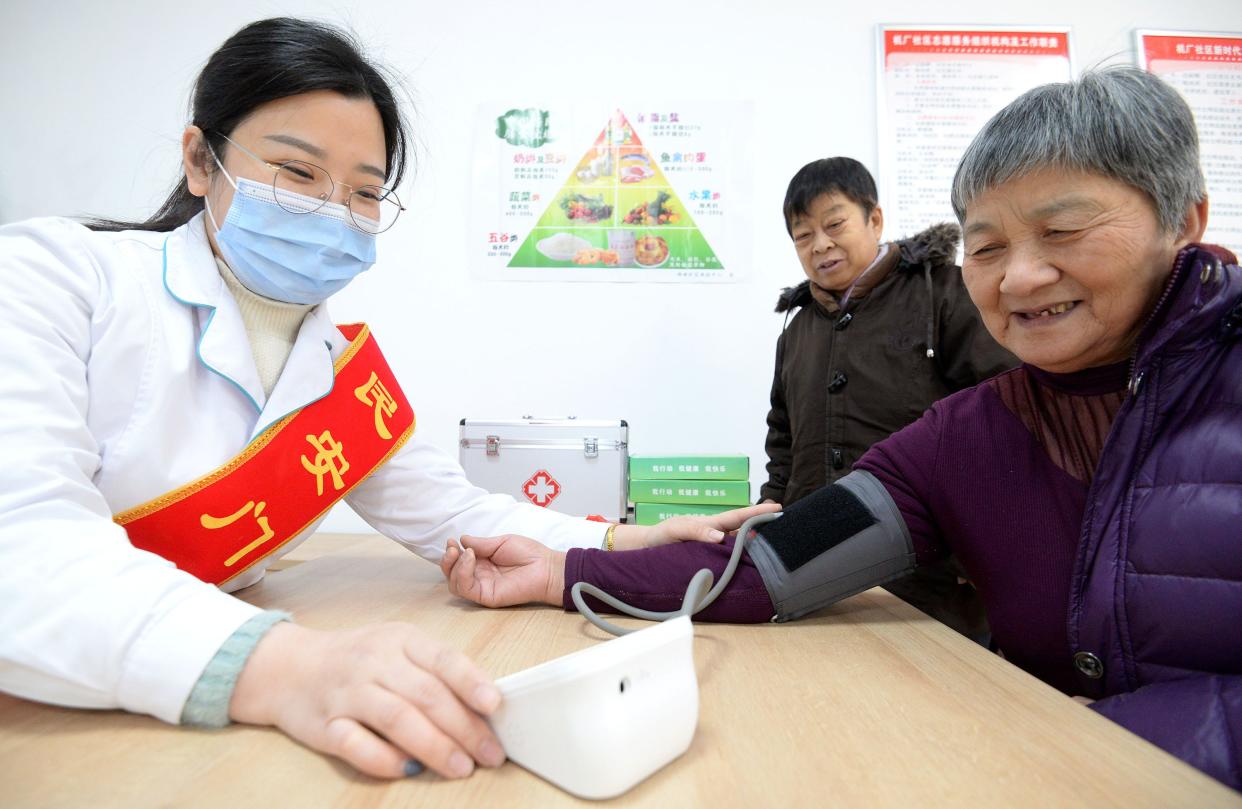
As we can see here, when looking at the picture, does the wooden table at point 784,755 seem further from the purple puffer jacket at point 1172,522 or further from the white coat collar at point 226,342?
the white coat collar at point 226,342

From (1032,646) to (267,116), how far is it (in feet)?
3.53

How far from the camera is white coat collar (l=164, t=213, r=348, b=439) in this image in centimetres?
75

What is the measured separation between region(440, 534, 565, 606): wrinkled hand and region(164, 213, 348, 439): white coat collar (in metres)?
0.27

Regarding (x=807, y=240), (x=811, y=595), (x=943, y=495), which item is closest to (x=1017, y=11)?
(x=807, y=240)

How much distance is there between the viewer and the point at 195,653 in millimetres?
441

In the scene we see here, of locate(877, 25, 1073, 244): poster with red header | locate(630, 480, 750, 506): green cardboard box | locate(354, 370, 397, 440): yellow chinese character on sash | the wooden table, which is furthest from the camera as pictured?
locate(877, 25, 1073, 244): poster with red header

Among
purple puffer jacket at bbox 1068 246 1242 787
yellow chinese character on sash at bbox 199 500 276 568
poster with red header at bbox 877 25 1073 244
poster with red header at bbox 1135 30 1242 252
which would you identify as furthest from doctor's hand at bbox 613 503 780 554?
poster with red header at bbox 1135 30 1242 252

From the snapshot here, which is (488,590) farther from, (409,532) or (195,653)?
(195,653)

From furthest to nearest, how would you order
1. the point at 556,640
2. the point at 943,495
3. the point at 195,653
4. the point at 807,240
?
1. the point at 807,240
2. the point at 943,495
3. the point at 556,640
4. the point at 195,653

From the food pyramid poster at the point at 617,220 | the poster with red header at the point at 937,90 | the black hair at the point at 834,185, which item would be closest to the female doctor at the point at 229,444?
the black hair at the point at 834,185

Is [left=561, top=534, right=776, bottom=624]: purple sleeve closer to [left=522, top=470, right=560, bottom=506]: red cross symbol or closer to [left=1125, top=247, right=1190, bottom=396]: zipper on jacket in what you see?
[left=1125, top=247, right=1190, bottom=396]: zipper on jacket

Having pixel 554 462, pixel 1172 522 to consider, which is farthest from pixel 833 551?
pixel 554 462

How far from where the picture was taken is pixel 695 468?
1854 millimetres

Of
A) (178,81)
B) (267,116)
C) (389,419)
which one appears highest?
(178,81)
